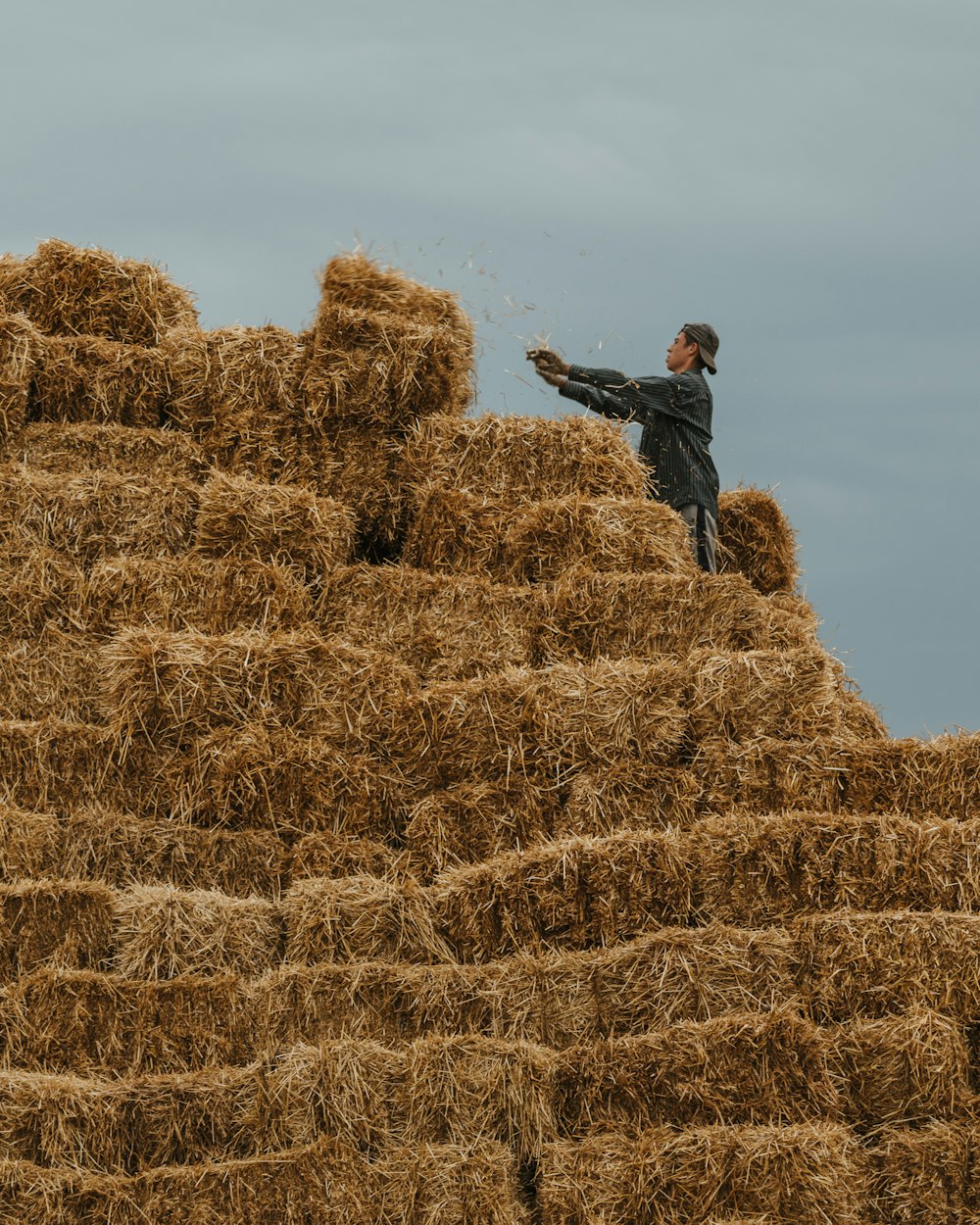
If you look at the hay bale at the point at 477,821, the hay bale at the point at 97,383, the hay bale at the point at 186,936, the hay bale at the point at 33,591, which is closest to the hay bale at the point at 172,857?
the hay bale at the point at 186,936

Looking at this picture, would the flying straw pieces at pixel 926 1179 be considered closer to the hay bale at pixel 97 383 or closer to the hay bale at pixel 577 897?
the hay bale at pixel 577 897

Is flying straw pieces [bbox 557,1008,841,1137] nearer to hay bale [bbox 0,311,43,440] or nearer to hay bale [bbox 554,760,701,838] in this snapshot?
hay bale [bbox 554,760,701,838]

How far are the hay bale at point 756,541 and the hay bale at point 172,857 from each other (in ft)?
16.2

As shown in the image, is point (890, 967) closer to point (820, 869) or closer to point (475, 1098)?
point (820, 869)

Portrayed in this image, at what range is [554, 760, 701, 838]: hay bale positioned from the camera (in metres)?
8.51

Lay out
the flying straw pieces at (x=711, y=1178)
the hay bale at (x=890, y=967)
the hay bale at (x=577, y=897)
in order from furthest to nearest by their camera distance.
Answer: the hay bale at (x=577, y=897)
the hay bale at (x=890, y=967)
the flying straw pieces at (x=711, y=1178)

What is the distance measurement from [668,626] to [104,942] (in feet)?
11.7

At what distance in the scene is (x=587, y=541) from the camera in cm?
1006

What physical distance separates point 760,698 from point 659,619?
3.18 ft

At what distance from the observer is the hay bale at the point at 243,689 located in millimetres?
8922

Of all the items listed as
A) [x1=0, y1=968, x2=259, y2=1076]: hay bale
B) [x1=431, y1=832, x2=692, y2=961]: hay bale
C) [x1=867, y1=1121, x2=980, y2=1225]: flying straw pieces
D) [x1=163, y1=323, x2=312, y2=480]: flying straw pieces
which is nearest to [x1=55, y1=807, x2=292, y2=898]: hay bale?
[x1=0, y1=968, x2=259, y2=1076]: hay bale

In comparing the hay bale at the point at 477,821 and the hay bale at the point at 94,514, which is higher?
the hay bale at the point at 94,514

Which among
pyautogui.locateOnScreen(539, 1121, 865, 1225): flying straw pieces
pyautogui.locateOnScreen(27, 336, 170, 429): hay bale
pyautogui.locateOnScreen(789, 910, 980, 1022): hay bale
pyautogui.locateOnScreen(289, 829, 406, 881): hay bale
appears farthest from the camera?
pyautogui.locateOnScreen(27, 336, 170, 429): hay bale

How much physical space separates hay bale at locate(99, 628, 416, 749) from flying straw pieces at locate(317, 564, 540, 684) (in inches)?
22.4
